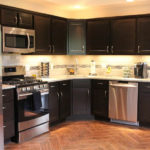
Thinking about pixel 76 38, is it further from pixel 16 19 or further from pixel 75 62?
pixel 16 19

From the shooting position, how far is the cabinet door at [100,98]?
4902mm

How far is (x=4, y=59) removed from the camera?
13.8 feet

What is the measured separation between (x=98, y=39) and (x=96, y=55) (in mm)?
527

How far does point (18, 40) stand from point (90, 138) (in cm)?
218

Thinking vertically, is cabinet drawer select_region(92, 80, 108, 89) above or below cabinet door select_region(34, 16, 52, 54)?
below

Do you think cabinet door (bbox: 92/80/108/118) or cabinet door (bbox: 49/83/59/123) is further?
cabinet door (bbox: 92/80/108/118)

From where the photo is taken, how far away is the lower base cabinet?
449 cm

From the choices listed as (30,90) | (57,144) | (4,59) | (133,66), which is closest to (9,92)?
(30,90)

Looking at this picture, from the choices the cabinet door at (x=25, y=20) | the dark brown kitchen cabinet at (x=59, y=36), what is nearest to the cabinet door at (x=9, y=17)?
the cabinet door at (x=25, y=20)

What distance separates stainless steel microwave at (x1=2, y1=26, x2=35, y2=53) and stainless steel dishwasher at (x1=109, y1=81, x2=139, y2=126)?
1.86 meters

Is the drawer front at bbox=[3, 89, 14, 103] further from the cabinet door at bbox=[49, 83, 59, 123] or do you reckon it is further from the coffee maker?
the coffee maker

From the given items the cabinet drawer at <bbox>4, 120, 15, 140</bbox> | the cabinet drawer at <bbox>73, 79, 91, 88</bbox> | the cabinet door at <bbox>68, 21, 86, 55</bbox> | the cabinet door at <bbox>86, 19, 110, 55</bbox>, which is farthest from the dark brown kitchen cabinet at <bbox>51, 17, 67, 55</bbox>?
the cabinet drawer at <bbox>4, 120, 15, 140</bbox>

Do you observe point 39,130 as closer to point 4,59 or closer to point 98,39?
point 4,59

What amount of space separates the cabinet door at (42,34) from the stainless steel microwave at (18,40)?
0.18 m
